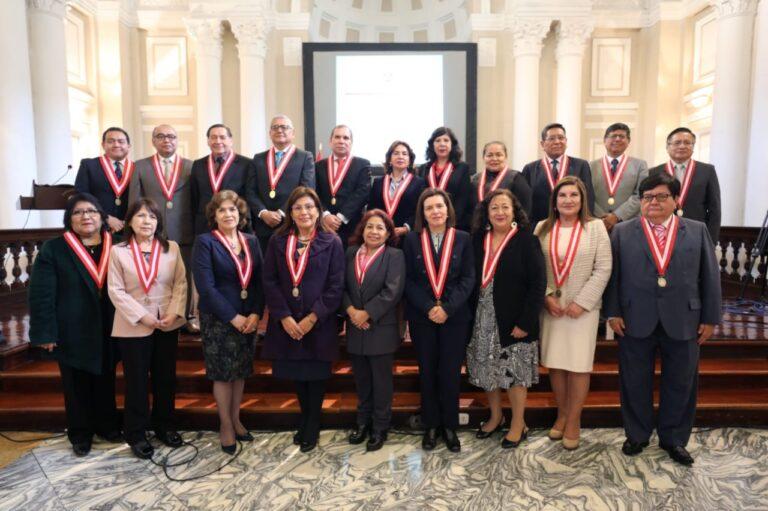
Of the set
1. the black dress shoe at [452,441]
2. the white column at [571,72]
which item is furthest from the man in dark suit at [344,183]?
the white column at [571,72]

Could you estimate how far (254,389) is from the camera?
370cm

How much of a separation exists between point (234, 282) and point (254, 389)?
44.8 inches

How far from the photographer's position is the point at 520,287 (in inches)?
113

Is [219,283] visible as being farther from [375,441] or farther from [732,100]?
[732,100]

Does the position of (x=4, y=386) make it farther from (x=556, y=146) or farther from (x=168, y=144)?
(x=556, y=146)

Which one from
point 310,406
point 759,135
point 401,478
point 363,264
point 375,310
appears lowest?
point 401,478

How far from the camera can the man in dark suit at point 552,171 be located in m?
3.75

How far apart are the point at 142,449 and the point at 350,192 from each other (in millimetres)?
2200

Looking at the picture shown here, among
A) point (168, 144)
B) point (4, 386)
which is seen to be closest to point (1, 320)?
point (4, 386)

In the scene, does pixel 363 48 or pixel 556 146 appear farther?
pixel 363 48

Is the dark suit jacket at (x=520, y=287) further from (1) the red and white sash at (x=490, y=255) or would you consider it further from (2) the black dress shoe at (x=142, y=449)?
(2) the black dress shoe at (x=142, y=449)

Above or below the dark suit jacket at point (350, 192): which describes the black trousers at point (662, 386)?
below

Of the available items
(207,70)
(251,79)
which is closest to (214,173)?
(251,79)

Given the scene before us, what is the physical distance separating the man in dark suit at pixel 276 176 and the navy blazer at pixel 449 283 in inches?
46.4
